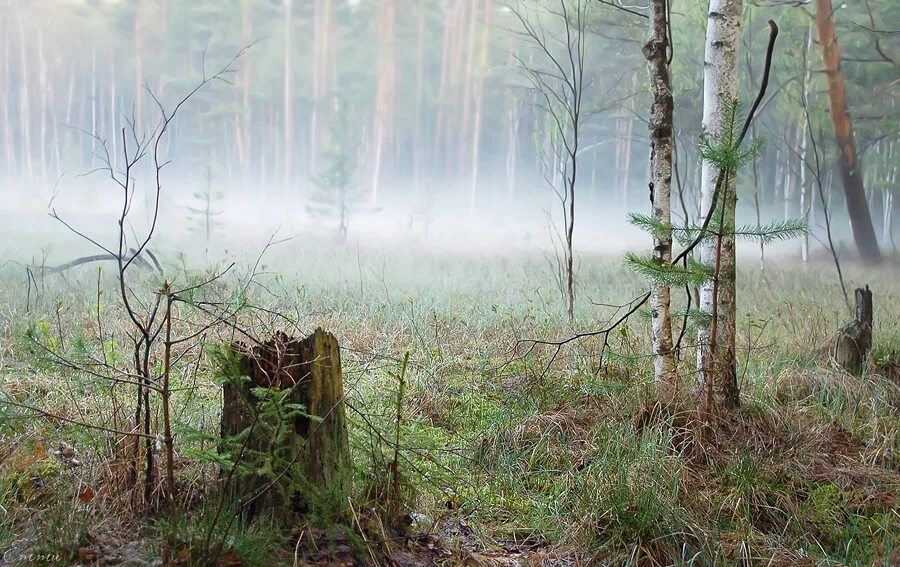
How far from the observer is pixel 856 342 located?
4.82 meters

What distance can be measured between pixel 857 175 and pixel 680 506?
28.0 feet

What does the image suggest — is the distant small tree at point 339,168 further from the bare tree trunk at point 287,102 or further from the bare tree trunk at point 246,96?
the bare tree trunk at point 246,96

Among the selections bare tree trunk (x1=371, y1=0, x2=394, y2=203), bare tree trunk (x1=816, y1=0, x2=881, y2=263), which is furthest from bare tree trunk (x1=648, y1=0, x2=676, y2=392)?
bare tree trunk (x1=371, y1=0, x2=394, y2=203)

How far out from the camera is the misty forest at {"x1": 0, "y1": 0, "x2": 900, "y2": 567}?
2.24 m

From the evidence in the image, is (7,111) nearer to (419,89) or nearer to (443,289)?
(419,89)

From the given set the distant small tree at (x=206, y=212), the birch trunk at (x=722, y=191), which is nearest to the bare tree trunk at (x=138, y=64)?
the distant small tree at (x=206, y=212)

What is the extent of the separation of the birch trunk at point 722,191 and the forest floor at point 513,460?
161 millimetres

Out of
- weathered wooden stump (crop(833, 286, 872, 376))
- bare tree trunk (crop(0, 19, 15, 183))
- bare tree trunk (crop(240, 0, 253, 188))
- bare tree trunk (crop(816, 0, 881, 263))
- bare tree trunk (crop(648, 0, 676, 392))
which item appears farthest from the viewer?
bare tree trunk (crop(240, 0, 253, 188))

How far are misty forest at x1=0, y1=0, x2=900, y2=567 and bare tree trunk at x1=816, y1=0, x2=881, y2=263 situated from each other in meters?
0.04

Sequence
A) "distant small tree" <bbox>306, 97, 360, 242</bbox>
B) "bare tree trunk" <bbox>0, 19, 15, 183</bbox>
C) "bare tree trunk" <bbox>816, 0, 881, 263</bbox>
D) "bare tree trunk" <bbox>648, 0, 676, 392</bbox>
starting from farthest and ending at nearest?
"distant small tree" <bbox>306, 97, 360, 242</bbox>
"bare tree trunk" <bbox>0, 19, 15, 183</bbox>
"bare tree trunk" <bbox>816, 0, 881, 263</bbox>
"bare tree trunk" <bbox>648, 0, 676, 392</bbox>

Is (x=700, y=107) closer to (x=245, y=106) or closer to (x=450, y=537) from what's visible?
(x=245, y=106)

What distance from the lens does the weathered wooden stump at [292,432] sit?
2107 mm

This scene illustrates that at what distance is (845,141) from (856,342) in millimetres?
5591

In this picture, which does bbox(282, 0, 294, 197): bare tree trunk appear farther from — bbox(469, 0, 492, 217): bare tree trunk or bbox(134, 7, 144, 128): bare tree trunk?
bbox(469, 0, 492, 217): bare tree trunk
